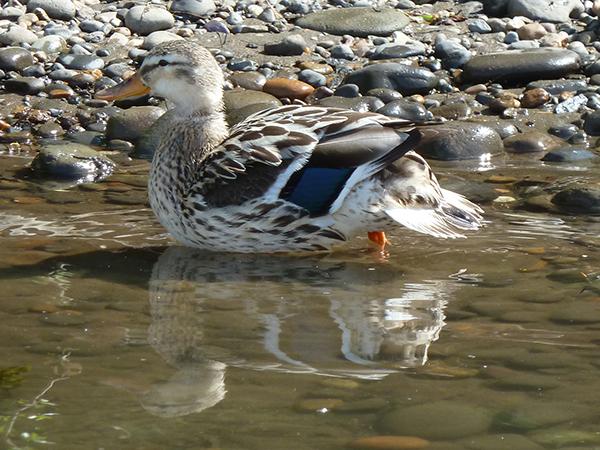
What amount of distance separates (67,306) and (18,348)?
76 centimetres

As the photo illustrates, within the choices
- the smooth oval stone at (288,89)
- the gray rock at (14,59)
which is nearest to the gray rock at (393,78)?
the smooth oval stone at (288,89)

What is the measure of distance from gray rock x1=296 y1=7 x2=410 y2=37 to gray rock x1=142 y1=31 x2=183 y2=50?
1.37 meters

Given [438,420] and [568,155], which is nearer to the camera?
[438,420]

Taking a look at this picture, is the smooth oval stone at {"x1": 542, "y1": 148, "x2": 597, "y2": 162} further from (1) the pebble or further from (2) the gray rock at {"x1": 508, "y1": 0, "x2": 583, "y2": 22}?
(1) the pebble

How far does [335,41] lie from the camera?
12.3 meters

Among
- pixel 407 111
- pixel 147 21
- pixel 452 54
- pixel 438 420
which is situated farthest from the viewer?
pixel 147 21

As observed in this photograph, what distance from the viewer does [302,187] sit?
705cm

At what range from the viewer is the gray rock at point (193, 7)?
41.3ft

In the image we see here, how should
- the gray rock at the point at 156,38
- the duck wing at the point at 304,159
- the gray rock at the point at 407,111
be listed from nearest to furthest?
the duck wing at the point at 304,159 → the gray rock at the point at 407,111 → the gray rock at the point at 156,38

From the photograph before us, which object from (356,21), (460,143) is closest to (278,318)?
(460,143)

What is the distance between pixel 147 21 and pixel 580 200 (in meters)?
5.71

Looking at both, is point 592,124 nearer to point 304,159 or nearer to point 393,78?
point 393,78

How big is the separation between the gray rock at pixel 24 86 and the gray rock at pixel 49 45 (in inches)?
29.1

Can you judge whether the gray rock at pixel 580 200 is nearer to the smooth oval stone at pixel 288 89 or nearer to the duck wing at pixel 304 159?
the duck wing at pixel 304 159
